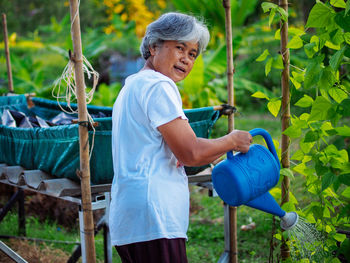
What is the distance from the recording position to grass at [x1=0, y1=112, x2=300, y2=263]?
3.22 metres

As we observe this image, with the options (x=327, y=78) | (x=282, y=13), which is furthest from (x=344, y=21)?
(x=282, y=13)

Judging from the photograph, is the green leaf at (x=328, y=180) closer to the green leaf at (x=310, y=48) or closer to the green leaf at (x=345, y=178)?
the green leaf at (x=345, y=178)

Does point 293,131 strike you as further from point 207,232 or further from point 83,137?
point 207,232

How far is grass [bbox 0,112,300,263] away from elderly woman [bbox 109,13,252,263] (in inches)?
53.8

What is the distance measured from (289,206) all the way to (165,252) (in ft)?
2.43

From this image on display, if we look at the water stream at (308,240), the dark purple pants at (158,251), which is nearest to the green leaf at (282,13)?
the water stream at (308,240)

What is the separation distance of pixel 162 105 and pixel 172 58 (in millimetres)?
281

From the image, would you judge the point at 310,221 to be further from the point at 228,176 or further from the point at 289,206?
the point at 228,176

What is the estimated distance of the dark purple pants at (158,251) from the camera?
1618 millimetres

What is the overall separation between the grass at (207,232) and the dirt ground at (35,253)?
0.06 metres

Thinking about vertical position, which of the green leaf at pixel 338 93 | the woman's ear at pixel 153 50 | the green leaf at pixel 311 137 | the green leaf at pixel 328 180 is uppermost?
the woman's ear at pixel 153 50

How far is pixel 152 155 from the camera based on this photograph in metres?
1.63

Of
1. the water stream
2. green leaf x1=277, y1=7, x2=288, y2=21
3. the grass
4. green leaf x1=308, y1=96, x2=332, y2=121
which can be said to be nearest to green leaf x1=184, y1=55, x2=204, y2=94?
the grass

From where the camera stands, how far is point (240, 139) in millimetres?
1672
